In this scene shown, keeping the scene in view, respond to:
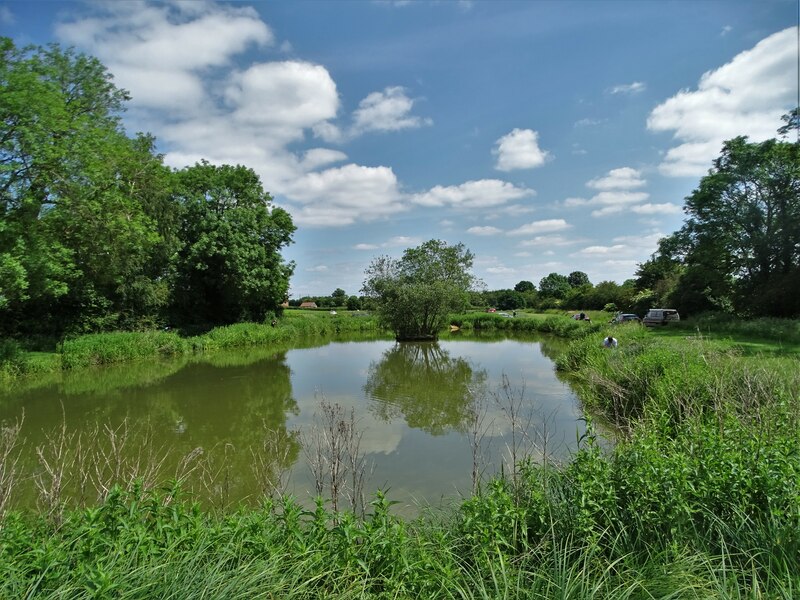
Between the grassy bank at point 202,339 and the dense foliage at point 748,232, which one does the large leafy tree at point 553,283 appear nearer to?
the grassy bank at point 202,339

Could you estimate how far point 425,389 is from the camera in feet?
48.0

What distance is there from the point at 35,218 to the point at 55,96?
4.49 m

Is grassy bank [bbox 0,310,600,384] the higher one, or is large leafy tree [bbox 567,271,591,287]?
large leafy tree [bbox 567,271,591,287]

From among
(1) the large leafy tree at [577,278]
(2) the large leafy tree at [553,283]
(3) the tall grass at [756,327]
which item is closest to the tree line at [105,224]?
(3) the tall grass at [756,327]

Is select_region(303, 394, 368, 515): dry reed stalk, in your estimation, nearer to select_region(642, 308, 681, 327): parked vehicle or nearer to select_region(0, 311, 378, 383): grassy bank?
select_region(0, 311, 378, 383): grassy bank

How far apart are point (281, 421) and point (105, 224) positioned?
1343 cm

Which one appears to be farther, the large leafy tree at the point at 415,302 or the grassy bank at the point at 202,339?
the large leafy tree at the point at 415,302

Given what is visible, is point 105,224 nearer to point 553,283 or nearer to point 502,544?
point 502,544

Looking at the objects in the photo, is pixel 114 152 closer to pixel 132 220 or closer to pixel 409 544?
pixel 132 220

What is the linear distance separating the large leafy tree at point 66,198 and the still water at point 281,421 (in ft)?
15.1

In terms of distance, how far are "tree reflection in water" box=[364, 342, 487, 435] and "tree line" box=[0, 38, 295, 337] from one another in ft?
40.5

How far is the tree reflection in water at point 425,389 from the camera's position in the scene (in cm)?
1076

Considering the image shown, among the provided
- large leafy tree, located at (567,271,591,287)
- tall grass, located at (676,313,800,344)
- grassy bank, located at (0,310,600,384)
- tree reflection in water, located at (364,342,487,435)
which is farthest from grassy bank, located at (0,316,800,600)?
large leafy tree, located at (567,271,591,287)

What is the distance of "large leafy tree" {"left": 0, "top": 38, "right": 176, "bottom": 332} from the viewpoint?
14992mm
